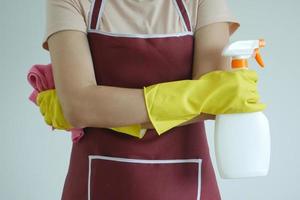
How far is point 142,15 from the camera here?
0.96 m

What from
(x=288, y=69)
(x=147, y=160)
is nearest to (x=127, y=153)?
(x=147, y=160)

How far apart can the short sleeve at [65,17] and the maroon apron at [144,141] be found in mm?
27

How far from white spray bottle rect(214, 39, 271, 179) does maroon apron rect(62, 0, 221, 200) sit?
125mm

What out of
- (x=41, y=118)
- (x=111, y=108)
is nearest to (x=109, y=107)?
(x=111, y=108)

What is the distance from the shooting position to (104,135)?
3.13ft

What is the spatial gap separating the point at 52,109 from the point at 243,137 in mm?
400

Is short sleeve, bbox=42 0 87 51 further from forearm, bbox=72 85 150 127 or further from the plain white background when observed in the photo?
the plain white background

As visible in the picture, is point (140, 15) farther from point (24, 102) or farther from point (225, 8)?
point (24, 102)

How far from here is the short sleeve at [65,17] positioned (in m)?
0.91

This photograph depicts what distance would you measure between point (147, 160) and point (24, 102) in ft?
3.36

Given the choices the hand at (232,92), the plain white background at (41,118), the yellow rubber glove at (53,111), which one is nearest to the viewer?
the hand at (232,92)

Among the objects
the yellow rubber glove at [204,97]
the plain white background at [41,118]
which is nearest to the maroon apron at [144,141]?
the yellow rubber glove at [204,97]

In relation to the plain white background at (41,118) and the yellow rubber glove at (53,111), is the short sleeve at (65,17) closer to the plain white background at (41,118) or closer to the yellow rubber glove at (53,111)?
the yellow rubber glove at (53,111)

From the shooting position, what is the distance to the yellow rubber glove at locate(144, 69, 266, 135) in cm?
81
